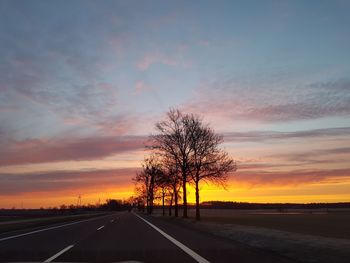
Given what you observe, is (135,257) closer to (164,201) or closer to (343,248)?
(343,248)

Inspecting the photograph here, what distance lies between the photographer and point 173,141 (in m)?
54.8

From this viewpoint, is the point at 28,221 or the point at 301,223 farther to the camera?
the point at 28,221

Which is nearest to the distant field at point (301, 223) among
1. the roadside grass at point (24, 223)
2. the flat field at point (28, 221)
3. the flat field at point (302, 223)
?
the flat field at point (302, 223)

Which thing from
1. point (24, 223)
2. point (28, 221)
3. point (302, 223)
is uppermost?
point (28, 221)

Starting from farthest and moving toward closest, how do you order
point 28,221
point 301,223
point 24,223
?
point 28,221 → point 301,223 → point 24,223

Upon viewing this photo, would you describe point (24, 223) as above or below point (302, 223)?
above

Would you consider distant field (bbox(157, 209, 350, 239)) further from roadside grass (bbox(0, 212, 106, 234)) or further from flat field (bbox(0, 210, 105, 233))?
flat field (bbox(0, 210, 105, 233))

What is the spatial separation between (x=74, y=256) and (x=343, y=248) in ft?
26.7

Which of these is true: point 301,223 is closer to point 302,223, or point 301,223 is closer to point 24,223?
point 302,223

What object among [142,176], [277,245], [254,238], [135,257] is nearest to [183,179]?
[254,238]

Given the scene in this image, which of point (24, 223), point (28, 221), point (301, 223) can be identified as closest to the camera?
point (24, 223)

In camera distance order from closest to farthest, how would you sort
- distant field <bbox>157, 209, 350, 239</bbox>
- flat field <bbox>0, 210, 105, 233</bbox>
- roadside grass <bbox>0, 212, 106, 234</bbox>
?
distant field <bbox>157, 209, 350, 239</bbox>
roadside grass <bbox>0, 212, 106, 234</bbox>
flat field <bbox>0, 210, 105, 233</bbox>

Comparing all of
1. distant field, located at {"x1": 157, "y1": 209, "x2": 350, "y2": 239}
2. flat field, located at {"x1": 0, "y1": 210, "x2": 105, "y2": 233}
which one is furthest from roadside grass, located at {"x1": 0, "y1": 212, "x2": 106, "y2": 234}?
distant field, located at {"x1": 157, "y1": 209, "x2": 350, "y2": 239}

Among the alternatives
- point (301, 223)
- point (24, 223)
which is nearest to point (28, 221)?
point (24, 223)
